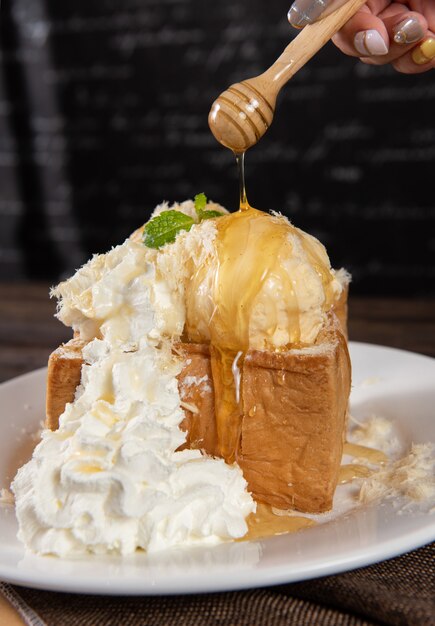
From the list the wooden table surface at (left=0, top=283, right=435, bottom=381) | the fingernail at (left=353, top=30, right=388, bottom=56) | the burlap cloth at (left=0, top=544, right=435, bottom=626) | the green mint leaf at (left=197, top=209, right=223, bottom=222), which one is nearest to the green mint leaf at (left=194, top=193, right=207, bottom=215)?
the green mint leaf at (left=197, top=209, right=223, bottom=222)

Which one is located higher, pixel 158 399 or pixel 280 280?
pixel 280 280

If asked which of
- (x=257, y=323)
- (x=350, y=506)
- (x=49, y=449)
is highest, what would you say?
(x=257, y=323)

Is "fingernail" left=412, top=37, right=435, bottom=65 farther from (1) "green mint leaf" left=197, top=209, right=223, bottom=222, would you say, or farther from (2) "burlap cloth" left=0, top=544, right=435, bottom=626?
(2) "burlap cloth" left=0, top=544, right=435, bottom=626

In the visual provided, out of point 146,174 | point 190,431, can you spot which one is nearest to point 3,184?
point 146,174

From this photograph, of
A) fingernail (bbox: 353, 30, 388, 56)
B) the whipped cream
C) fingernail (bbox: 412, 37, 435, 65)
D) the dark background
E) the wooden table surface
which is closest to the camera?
the whipped cream

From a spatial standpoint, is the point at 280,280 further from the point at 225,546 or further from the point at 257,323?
the point at 225,546

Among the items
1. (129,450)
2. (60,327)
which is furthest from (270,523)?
(60,327)
